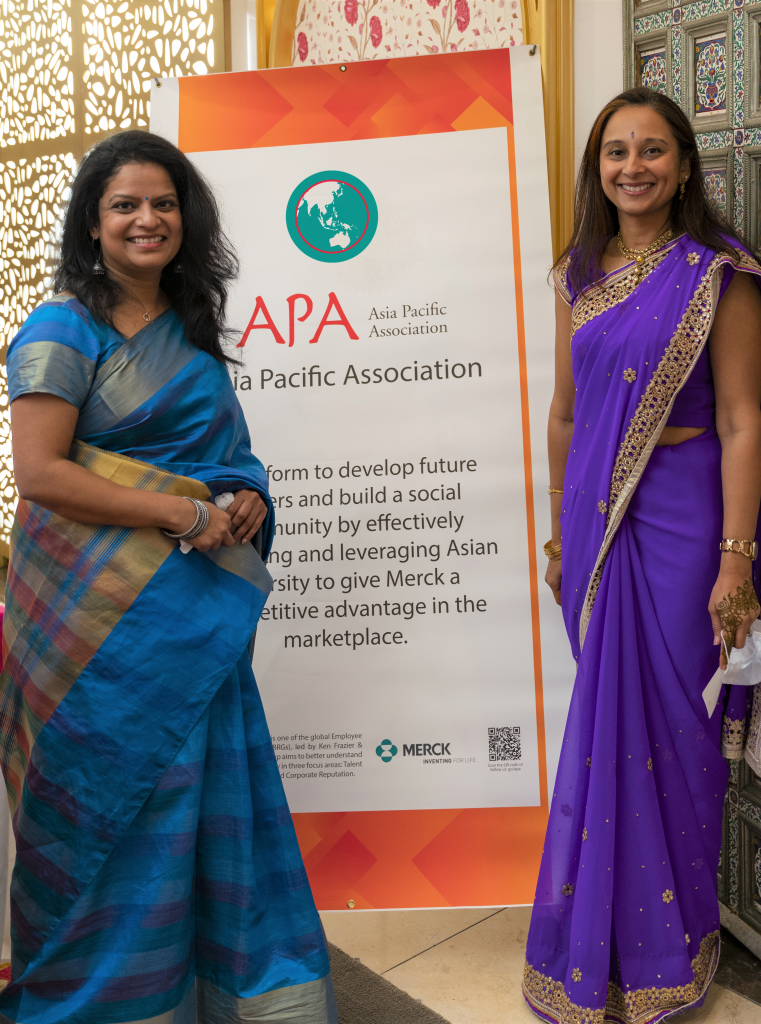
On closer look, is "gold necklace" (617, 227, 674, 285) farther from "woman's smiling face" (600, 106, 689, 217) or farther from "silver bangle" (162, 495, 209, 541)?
"silver bangle" (162, 495, 209, 541)

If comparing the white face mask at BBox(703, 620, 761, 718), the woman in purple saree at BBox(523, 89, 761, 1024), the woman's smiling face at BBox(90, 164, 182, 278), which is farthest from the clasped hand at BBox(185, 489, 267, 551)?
the white face mask at BBox(703, 620, 761, 718)

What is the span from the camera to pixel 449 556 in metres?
2.10

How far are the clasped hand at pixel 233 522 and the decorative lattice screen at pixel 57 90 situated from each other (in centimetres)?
185

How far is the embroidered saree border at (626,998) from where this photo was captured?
1704mm

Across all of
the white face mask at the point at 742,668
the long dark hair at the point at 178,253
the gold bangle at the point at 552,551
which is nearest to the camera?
the long dark hair at the point at 178,253

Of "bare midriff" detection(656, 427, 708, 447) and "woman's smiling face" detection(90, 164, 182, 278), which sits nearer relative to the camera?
"woman's smiling face" detection(90, 164, 182, 278)

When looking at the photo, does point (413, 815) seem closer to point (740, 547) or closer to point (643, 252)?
point (740, 547)

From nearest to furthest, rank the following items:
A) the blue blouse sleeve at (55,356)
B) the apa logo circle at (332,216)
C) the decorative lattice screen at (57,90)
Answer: the blue blouse sleeve at (55,356), the apa logo circle at (332,216), the decorative lattice screen at (57,90)

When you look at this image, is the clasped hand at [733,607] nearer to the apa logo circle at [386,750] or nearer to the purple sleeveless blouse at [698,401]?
the purple sleeveless blouse at [698,401]

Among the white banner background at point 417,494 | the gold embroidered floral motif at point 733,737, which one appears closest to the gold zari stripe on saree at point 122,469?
the white banner background at point 417,494

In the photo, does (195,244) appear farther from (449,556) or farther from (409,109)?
(449,556)

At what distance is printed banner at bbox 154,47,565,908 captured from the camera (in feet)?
6.86

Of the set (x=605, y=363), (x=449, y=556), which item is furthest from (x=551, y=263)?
→ (x=449, y=556)

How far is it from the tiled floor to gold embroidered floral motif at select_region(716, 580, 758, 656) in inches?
32.1
